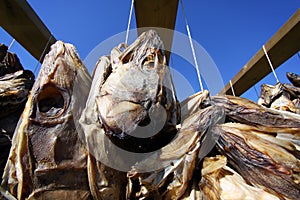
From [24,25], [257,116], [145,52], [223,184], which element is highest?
[24,25]

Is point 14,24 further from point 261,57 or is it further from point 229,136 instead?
point 261,57

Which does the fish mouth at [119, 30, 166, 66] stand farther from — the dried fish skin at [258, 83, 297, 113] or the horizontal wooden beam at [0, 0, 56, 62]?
the dried fish skin at [258, 83, 297, 113]

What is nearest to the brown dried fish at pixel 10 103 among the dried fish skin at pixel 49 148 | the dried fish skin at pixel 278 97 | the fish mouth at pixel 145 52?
the dried fish skin at pixel 49 148

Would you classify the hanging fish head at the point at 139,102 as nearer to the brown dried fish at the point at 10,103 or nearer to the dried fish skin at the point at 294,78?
the brown dried fish at the point at 10,103

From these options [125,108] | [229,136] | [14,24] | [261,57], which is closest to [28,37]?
[14,24]

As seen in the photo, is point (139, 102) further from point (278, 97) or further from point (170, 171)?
point (278, 97)


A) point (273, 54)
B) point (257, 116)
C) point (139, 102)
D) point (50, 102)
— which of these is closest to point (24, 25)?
point (50, 102)
